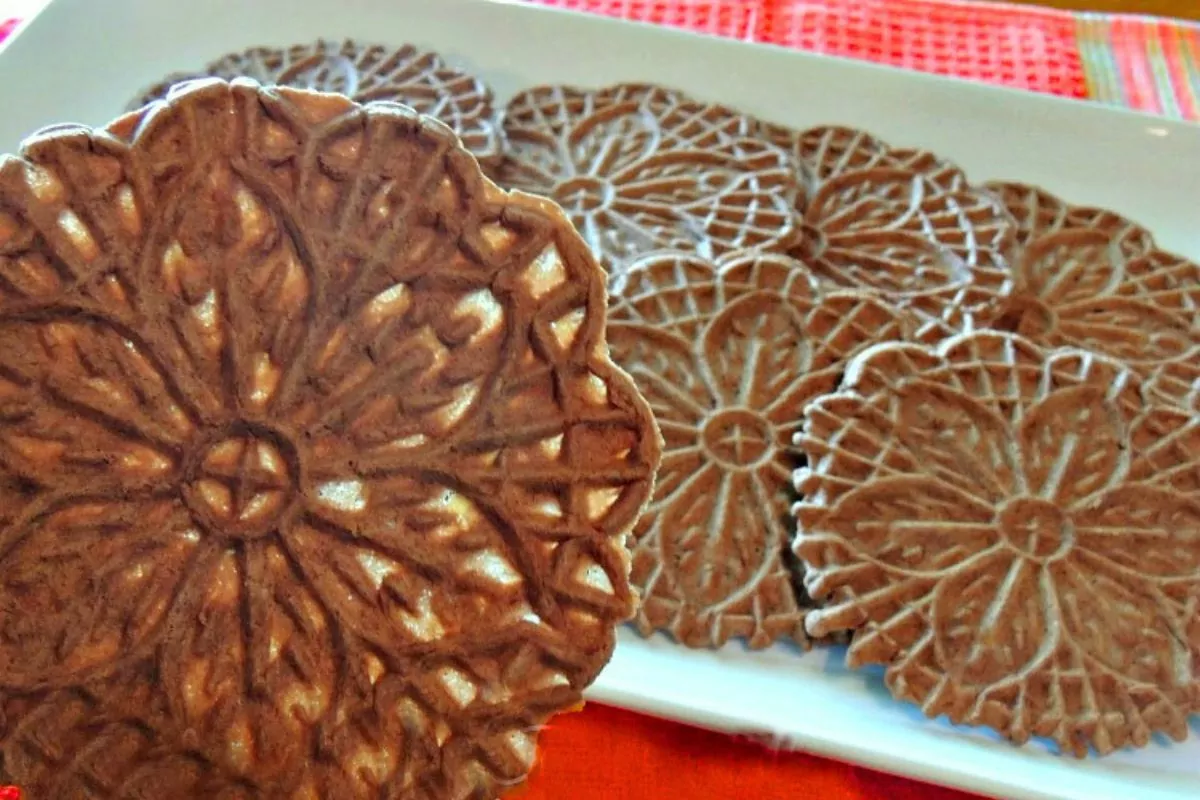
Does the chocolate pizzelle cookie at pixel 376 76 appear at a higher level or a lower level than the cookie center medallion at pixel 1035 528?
higher

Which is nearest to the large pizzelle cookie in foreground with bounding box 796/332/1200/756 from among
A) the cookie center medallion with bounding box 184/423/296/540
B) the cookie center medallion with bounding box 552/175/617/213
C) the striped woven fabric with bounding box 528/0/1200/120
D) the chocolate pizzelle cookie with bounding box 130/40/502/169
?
the cookie center medallion with bounding box 552/175/617/213

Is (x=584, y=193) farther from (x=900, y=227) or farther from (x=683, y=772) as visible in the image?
(x=683, y=772)

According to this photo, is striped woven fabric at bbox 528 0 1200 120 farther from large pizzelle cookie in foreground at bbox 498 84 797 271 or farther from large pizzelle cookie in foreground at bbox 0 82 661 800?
large pizzelle cookie in foreground at bbox 0 82 661 800

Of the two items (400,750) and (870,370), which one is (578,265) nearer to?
(400,750)

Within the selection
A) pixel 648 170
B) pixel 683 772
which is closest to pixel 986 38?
pixel 648 170

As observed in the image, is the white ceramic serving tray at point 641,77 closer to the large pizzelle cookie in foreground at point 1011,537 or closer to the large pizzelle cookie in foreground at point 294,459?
the large pizzelle cookie in foreground at point 1011,537

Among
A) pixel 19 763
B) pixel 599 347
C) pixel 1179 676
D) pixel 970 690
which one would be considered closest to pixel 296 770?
pixel 19 763

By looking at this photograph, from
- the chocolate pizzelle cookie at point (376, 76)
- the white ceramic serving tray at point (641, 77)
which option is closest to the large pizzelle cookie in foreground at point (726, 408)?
the chocolate pizzelle cookie at point (376, 76)
